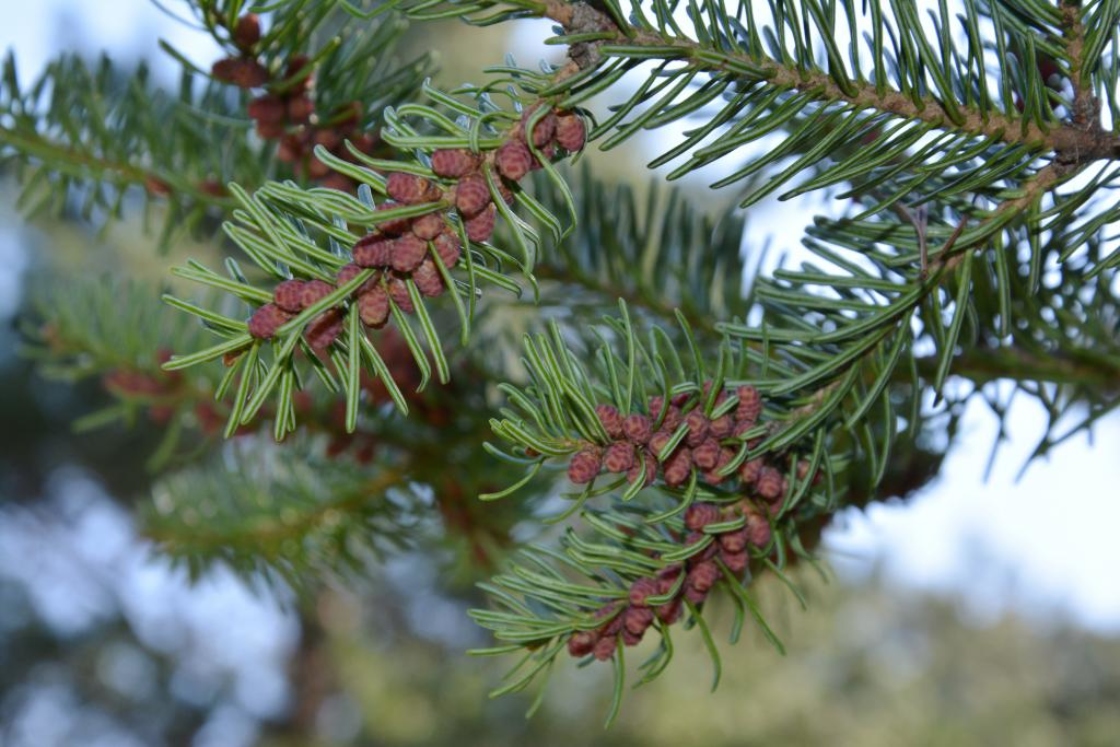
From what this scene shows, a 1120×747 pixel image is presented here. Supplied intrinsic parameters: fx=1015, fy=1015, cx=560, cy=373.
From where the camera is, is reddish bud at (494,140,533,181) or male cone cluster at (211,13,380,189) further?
male cone cluster at (211,13,380,189)

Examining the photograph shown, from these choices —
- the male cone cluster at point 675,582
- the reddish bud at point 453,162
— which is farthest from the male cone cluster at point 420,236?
the male cone cluster at point 675,582

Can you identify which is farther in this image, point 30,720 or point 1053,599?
point 1053,599

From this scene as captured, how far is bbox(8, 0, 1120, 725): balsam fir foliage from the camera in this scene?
0.72ft

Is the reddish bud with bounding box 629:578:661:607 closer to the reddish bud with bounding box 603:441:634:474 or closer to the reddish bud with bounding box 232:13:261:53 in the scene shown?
the reddish bud with bounding box 603:441:634:474

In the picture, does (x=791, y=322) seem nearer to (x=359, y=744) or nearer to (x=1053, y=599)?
(x=359, y=744)

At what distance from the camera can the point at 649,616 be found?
28 cm

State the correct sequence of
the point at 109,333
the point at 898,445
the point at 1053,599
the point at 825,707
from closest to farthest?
the point at 898,445, the point at 109,333, the point at 825,707, the point at 1053,599

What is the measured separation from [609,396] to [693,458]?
3 cm

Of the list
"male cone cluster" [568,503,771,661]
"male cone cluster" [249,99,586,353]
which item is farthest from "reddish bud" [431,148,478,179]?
"male cone cluster" [568,503,771,661]

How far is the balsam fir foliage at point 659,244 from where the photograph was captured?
0.72 feet

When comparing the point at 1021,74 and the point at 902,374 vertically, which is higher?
the point at 1021,74

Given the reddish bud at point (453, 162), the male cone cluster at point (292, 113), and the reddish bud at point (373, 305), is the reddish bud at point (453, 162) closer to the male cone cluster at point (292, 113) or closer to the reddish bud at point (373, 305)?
the reddish bud at point (373, 305)

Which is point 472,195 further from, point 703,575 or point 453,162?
point 703,575

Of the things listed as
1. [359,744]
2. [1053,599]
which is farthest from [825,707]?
[1053,599]
